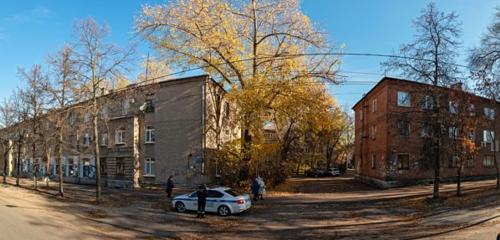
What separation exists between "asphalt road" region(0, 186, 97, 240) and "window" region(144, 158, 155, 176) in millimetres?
14013

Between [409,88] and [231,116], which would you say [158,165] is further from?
[409,88]

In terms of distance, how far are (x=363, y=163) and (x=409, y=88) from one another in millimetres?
25471

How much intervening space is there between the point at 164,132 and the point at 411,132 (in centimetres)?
2163

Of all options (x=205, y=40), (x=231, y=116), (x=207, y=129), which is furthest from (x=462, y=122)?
(x=231, y=116)

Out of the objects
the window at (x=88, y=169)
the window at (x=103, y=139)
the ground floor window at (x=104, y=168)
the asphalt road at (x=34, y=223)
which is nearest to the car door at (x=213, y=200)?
the asphalt road at (x=34, y=223)

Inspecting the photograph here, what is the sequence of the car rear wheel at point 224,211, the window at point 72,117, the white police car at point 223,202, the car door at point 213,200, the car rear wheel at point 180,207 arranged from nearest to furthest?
1. the white police car at point 223,202
2. the car rear wheel at point 224,211
3. the car door at point 213,200
4. the car rear wheel at point 180,207
5. the window at point 72,117

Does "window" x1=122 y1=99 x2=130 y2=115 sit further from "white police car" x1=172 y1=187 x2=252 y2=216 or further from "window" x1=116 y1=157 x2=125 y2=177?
"white police car" x1=172 y1=187 x2=252 y2=216

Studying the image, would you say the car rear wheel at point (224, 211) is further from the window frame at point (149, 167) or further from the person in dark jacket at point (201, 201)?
the window frame at point (149, 167)

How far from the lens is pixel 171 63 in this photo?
1379 inches

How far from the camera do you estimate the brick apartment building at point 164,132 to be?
124 ft

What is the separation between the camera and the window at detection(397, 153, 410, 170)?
125 ft

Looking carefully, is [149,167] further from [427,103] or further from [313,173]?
[313,173]

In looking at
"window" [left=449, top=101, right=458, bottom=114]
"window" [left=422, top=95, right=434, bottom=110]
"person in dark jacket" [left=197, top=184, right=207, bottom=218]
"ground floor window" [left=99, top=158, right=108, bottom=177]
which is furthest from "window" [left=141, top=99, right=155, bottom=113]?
"window" [left=449, top=101, right=458, bottom=114]

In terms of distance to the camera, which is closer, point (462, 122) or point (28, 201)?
point (462, 122)
